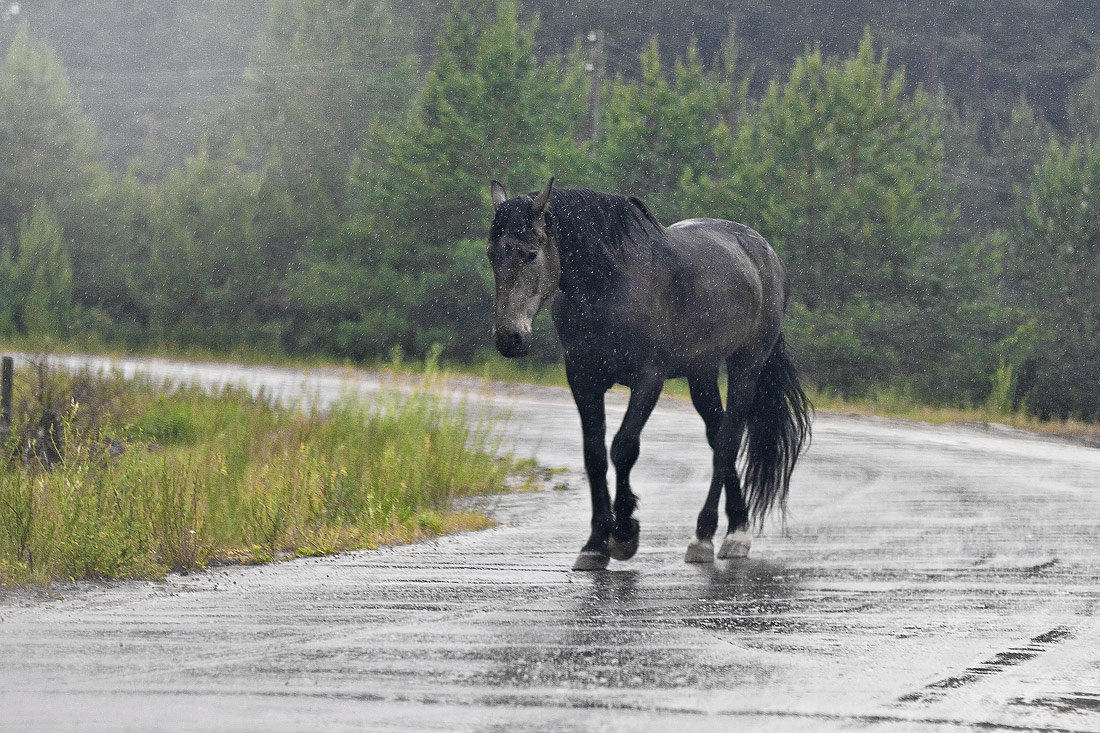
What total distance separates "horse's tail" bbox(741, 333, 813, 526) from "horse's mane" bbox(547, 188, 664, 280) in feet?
6.83

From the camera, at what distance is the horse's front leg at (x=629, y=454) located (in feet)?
28.7

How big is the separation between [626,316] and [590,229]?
1.69ft

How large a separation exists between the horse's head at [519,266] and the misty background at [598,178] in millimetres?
4000

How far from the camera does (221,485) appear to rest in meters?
10.9

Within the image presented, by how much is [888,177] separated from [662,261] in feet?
91.1

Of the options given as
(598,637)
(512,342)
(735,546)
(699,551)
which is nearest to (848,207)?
(735,546)

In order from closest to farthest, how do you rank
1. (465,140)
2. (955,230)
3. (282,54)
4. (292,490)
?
1. (292,490)
2. (465,140)
3. (955,230)
4. (282,54)

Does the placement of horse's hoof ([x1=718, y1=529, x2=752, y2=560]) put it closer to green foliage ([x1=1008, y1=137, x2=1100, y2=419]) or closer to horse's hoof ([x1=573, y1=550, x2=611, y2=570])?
horse's hoof ([x1=573, y1=550, x2=611, y2=570])

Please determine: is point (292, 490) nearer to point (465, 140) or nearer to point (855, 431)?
point (855, 431)

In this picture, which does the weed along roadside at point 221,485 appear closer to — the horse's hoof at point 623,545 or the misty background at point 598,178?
the horse's hoof at point 623,545

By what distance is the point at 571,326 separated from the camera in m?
8.74

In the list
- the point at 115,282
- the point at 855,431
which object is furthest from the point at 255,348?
the point at 855,431

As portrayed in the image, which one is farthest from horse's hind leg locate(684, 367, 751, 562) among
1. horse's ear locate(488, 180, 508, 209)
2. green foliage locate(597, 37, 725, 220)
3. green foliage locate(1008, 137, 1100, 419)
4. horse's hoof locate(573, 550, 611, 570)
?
green foliage locate(597, 37, 725, 220)

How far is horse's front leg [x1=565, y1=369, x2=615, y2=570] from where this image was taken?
28.8 feet
